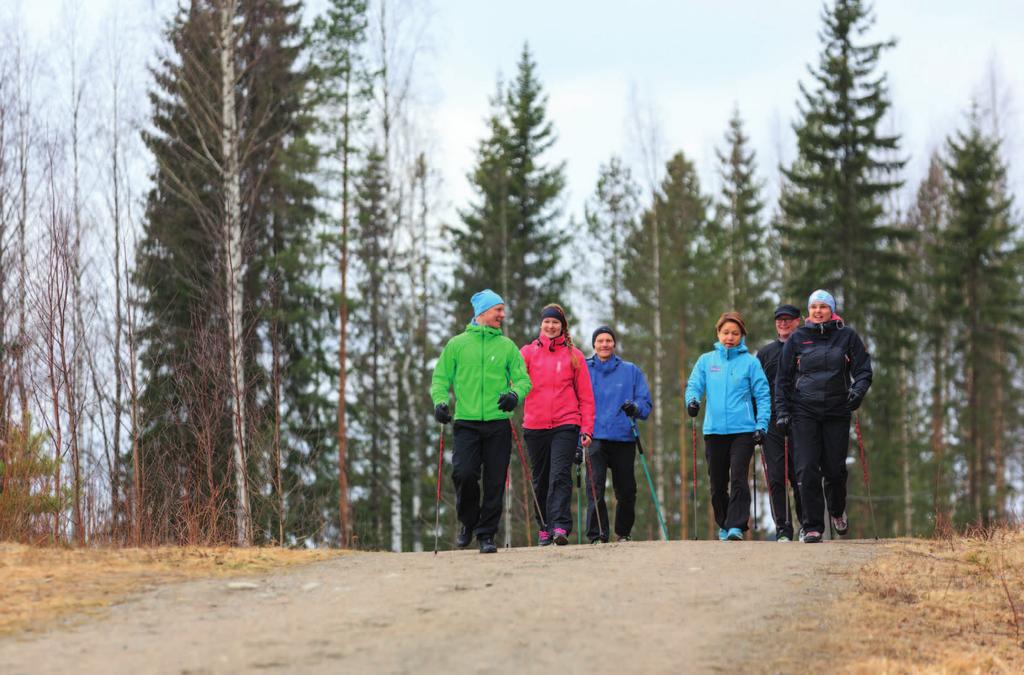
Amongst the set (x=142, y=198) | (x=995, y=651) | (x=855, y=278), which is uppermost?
(x=142, y=198)

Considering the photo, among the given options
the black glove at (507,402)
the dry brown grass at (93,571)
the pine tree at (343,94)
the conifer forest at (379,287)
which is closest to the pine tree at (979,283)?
the conifer forest at (379,287)

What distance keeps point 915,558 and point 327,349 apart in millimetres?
20548

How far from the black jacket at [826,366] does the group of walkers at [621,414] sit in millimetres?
11

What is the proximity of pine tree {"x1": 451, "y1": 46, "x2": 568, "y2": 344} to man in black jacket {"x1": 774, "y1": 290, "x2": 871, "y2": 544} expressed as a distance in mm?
21361

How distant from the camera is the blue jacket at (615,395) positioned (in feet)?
39.4

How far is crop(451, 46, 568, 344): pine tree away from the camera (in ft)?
108

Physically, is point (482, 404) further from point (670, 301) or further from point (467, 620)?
point (670, 301)

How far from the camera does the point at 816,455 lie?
36.5 ft

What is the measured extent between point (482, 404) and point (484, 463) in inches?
21.6

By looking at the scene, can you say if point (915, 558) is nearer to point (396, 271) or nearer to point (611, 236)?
point (396, 271)

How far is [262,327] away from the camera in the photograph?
76.9 ft

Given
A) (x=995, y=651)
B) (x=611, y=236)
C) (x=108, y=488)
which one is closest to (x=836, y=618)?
(x=995, y=651)

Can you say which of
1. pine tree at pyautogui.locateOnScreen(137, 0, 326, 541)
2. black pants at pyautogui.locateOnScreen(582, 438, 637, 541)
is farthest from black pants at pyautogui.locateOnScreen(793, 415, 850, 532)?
pine tree at pyautogui.locateOnScreen(137, 0, 326, 541)

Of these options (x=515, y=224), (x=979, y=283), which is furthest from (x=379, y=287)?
(x=979, y=283)
